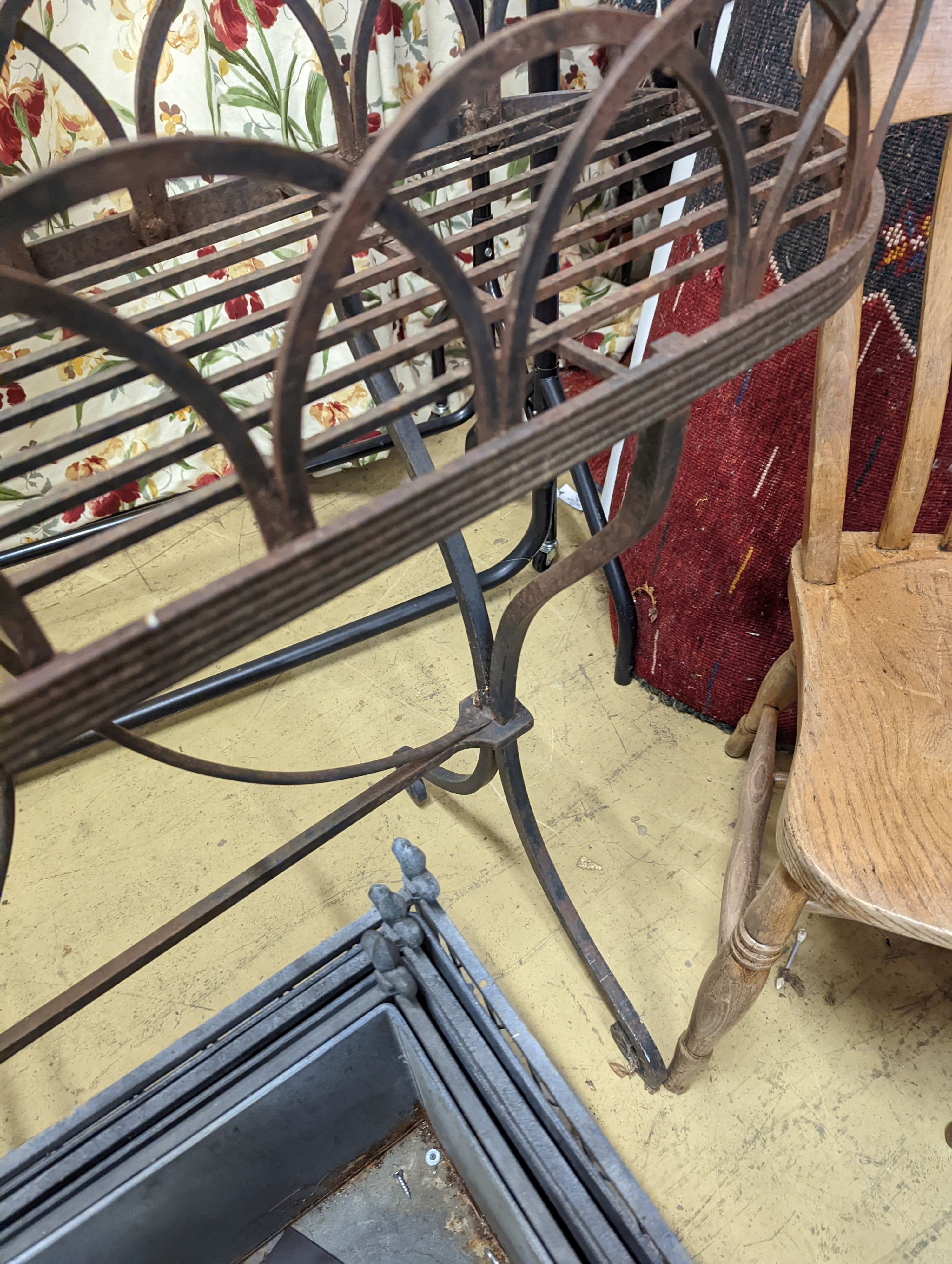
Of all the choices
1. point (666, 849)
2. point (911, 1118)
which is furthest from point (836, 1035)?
point (666, 849)

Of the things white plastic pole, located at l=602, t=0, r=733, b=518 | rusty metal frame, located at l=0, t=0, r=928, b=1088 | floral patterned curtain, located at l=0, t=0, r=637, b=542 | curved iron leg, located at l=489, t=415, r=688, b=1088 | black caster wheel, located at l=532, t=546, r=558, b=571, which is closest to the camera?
rusty metal frame, located at l=0, t=0, r=928, b=1088

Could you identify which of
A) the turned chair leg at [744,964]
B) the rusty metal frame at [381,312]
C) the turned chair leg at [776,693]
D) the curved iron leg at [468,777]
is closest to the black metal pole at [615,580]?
the turned chair leg at [776,693]

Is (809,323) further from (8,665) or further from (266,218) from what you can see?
(8,665)

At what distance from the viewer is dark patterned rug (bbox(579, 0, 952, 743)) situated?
90 cm

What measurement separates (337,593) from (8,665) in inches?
8.5

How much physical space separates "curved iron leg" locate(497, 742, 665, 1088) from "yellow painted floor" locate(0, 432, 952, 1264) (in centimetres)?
4

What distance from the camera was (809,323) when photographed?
0.52 m

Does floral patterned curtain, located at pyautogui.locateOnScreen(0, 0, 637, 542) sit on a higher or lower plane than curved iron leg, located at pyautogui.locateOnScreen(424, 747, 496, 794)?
higher

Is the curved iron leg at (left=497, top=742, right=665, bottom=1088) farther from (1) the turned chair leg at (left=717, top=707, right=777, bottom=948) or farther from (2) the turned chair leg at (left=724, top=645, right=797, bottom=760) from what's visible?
(2) the turned chair leg at (left=724, top=645, right=797, bottom=760)

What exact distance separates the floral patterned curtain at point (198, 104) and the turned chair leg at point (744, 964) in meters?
0.76

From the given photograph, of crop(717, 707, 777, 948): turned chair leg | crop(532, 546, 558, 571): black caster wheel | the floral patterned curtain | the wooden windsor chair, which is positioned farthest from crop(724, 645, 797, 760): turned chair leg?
the floral patterned curtain

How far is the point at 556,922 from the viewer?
1.08 metres

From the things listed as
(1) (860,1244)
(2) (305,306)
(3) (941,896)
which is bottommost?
(1) (860,1244)

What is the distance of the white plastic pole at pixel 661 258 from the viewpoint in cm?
101
